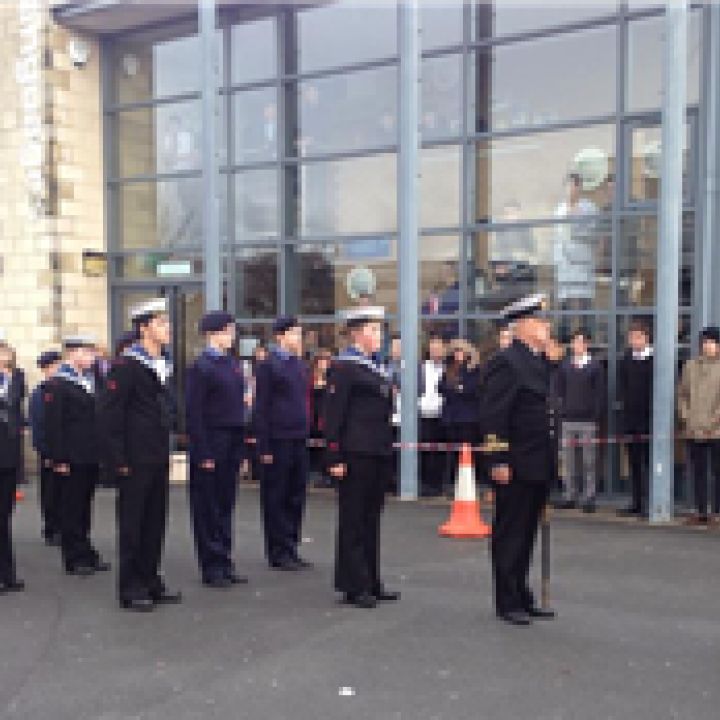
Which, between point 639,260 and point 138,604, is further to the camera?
point 639,260

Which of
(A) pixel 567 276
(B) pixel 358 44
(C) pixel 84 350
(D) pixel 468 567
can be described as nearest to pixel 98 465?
(C) pixel 84 350

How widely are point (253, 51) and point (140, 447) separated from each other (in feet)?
24.5

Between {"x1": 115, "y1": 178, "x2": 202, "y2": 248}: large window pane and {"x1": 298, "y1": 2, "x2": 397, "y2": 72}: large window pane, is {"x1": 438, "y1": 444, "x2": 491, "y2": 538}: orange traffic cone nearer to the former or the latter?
{"x1": 298, "y1": 2, "x2": 397, "y2": 72}: large window pane

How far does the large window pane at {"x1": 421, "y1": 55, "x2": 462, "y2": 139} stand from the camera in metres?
10.2

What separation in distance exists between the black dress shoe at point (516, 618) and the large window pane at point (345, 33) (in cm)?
747

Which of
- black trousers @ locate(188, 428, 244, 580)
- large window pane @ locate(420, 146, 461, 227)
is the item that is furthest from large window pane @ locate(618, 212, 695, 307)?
black trousers @ locate(188, 428, 244, 580)

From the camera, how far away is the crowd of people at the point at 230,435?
5664 mm

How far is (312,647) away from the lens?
16.3 ft

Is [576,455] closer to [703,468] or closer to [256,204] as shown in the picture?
[703,468]

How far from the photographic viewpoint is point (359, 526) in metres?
5.75

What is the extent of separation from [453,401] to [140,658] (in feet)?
17.5

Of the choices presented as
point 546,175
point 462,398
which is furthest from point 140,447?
point 546,175

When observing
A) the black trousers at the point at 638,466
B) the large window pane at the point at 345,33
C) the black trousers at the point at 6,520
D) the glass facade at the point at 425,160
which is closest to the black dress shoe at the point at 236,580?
the black trousers at the point at 6,520

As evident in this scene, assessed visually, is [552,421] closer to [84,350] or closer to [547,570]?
[547,570]
